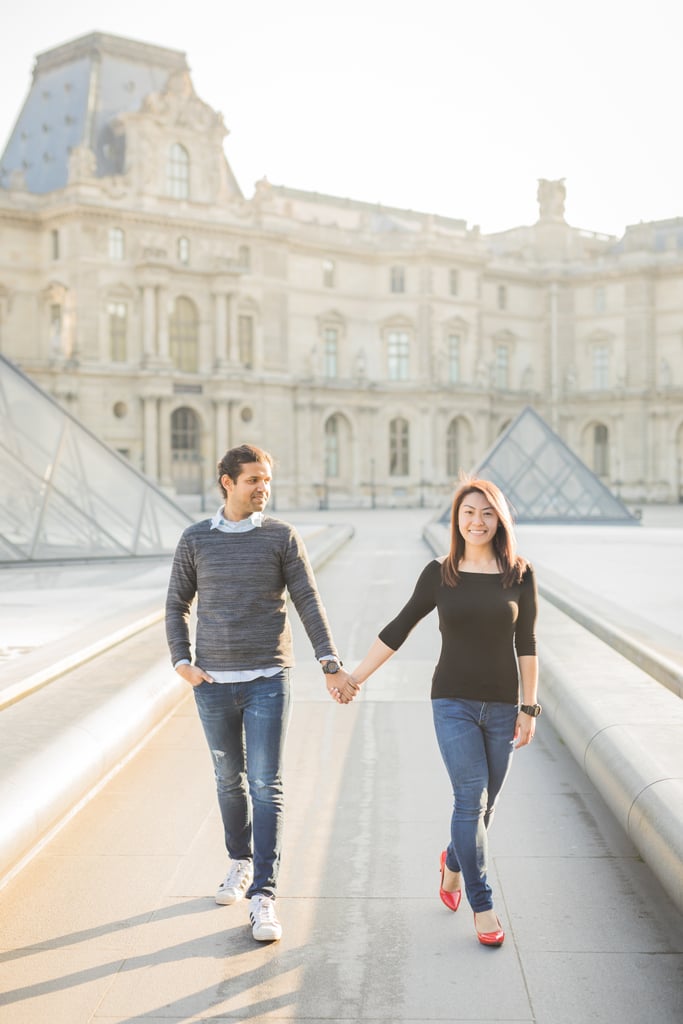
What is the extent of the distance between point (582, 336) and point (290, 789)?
6457cm

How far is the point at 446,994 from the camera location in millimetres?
3762

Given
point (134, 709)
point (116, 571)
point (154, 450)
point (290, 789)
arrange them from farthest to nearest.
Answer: point (154, 450), point (116, 571), point (134, 709), point (290, 789)

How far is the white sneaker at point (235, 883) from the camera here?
4578mm

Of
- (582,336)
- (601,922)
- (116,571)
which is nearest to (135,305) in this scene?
(582,336)

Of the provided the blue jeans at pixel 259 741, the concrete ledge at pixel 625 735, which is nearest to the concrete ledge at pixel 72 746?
the blue jeans at pixel 259 741

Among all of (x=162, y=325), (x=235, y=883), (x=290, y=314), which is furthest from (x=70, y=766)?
(x=290, y=314)

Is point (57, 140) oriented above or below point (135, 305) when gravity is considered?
above

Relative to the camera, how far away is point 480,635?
4.26 meters

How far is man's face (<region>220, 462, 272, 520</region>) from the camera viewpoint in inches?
175

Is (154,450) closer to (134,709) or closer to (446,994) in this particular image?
(134,709)

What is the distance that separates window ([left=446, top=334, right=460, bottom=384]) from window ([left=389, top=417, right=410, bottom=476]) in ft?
12.6

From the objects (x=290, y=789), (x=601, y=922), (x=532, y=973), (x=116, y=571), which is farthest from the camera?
(x=116, y=571)

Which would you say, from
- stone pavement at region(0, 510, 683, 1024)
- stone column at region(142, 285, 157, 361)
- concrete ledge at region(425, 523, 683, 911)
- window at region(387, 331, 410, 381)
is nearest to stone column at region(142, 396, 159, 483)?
stone column at region(142, 285, 157, 361)

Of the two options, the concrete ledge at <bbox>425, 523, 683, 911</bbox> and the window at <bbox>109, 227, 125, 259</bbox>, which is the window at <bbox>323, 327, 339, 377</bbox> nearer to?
the window at <bbox>109, 227, 125, 259</bbox>
